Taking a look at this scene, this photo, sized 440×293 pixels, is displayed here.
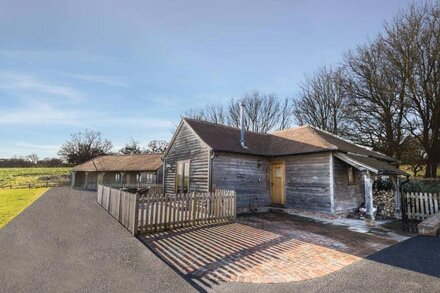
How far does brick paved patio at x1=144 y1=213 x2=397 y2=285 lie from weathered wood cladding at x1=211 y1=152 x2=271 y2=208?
13.2 feet

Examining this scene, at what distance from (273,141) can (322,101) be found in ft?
60.9

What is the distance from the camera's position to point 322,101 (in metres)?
33.5

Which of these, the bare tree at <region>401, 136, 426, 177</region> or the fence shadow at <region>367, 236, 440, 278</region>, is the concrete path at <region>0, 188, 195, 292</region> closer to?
the fence shadow at <region>367, 236, 440, 278</region>

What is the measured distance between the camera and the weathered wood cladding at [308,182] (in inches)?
520

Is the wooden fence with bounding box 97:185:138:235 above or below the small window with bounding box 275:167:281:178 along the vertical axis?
below

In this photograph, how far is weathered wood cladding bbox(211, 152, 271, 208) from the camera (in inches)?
555

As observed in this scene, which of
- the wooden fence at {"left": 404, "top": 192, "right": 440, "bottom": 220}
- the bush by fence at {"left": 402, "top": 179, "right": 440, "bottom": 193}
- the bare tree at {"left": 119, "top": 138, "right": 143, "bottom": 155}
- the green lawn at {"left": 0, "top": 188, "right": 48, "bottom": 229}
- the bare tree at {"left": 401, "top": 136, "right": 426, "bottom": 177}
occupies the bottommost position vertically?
the green lawn at {"left": 0, "top": 188, "right": 48, "bottom": 229}

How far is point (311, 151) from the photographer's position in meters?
13.7

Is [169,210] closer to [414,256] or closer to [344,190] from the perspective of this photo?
[414,256]

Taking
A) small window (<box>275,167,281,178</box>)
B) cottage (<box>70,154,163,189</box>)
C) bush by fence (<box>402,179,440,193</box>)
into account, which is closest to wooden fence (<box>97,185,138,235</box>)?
small window (<box>275,167,281,178</box>)

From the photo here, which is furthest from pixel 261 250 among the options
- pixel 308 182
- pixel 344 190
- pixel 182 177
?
pixel 182 177

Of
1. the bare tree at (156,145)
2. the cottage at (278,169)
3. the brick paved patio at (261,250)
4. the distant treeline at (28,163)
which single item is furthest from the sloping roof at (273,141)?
the distant treeline at (28,163)

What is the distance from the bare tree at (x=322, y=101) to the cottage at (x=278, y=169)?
49.6ft

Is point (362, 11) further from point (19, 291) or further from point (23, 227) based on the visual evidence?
point (23, 227)
